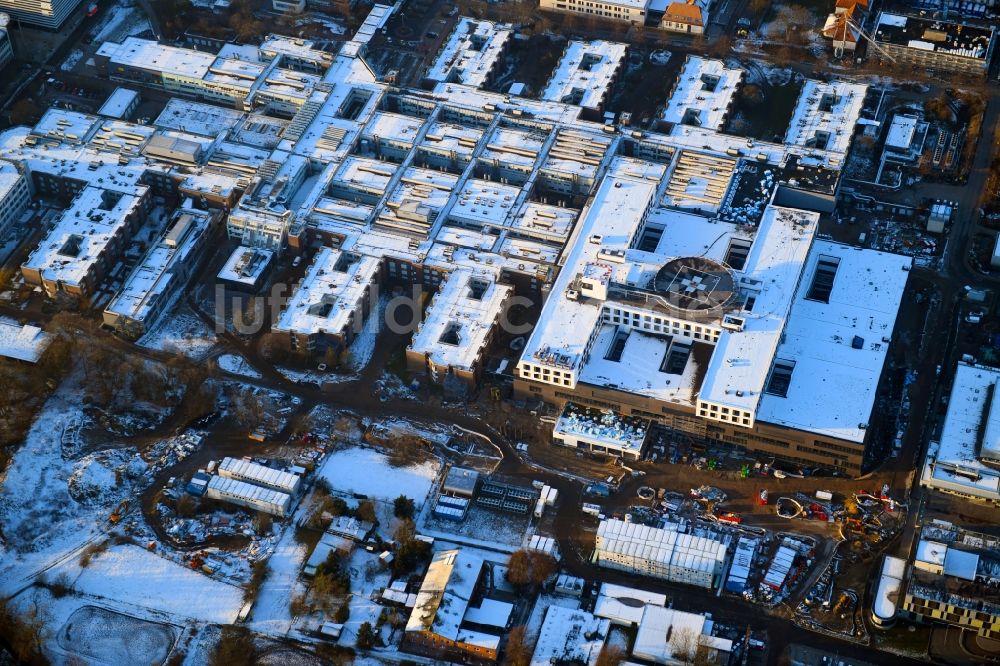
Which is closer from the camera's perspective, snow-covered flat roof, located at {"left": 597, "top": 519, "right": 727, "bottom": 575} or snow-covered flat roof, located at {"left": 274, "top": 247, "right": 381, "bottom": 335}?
snow-covered flat roof, located at {"left": 597, "top": 519, "right": 727, "bottom": 575}

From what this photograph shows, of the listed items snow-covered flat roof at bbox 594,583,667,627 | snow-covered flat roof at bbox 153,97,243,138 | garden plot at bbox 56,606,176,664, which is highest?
snow-covered flat roof at bbox 153,97,243,138

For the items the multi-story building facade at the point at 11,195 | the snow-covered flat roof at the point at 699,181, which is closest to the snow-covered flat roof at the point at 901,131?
the snow-covered flat roof at the point at 699,181

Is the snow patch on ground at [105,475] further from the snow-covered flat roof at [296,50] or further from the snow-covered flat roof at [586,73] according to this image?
the snow-covered flat roof at [586,73]

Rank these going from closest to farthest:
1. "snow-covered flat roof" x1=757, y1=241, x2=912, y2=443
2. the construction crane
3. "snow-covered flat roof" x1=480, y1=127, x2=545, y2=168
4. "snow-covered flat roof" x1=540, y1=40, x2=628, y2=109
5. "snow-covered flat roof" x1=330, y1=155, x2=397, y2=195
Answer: "snow-covered flat roof" x1=757, y1=241, x2=912, y2=443, "snow-covered flat roof" x1=330, y1=155, x2=397, y2=195, "snow-covered flat roof" x1=480, y1=127, x2=545, y2=168, "snow-covered flat roof" x1=540, y1=40, x2=628, y2=109, the construction crane

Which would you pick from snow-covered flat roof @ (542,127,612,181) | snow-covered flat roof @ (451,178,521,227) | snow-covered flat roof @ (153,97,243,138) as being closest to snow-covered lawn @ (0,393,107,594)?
snow-covered flat roof @ (153,97,243,138)

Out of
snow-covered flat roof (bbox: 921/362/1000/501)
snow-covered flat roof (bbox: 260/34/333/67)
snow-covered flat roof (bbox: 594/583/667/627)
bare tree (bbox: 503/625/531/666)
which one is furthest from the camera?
snow-covered flat roof (bbox: 260/34/333/67)

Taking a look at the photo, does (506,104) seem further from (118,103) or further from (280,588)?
(280,588)

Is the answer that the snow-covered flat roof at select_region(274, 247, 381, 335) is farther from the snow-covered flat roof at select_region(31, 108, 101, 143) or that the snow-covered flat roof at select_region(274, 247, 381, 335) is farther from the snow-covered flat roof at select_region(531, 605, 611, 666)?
the snow-covered flat roof at select_region(531, 605, 611, 666)

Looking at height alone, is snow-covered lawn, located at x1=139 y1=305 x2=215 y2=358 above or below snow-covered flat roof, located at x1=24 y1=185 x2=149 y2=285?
below
